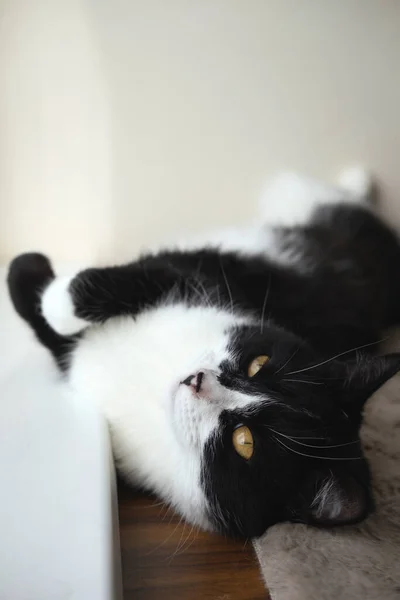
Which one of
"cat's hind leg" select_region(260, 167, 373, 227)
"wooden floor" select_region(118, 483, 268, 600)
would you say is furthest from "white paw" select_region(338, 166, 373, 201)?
"wooden floor" select_region(118, 483, 268, 600)

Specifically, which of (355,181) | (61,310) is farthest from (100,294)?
(355,181)

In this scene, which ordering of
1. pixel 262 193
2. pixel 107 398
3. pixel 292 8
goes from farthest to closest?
pixel 262 193
pixel 292 8
pixel 107 398

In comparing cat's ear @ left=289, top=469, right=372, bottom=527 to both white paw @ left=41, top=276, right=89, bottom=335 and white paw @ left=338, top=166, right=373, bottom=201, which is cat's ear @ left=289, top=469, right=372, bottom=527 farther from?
white paw @ left=338, top=166, right=373, bottom=201

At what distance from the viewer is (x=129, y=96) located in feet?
4.84

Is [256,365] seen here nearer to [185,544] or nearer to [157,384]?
[157,384]

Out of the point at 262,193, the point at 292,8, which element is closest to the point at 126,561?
the point at 262,193

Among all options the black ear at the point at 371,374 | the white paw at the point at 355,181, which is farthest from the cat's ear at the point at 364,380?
the white paw at the point at 355,181

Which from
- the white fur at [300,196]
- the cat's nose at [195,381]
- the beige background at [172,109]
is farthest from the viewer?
the white fur at [300,196]

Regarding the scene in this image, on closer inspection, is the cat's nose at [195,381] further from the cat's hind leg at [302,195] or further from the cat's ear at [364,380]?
the cat's hind leg at [302,195]

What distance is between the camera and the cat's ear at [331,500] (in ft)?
2.58

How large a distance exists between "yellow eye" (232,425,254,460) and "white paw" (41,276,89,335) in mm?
380

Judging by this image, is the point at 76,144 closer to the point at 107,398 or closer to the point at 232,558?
the point at 107,398

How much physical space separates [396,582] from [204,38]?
1.38 meters

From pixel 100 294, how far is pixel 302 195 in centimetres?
89
